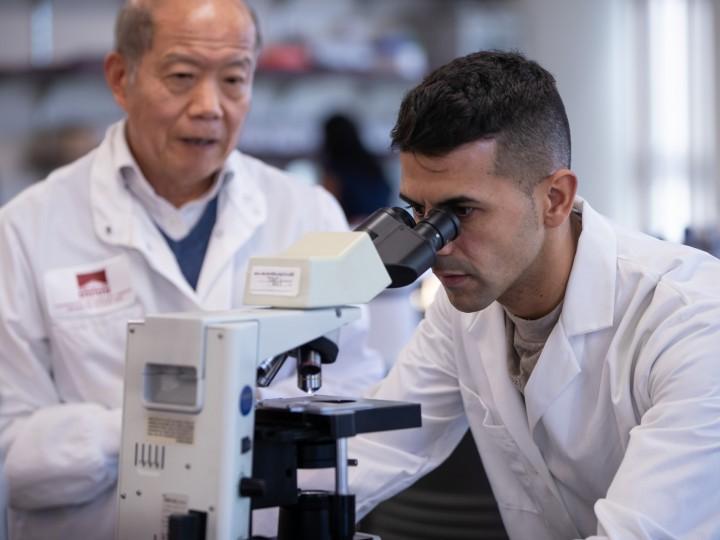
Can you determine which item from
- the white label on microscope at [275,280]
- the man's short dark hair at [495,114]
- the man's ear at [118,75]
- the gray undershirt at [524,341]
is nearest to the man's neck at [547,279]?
the gray undershirt at [524,341]

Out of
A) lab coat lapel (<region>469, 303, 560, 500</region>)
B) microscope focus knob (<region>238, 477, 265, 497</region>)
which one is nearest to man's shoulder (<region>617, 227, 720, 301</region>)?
lab coat lapel (<region>469, 303, 560, 500</region>)

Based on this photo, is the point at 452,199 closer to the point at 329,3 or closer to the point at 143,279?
the point at 143,279

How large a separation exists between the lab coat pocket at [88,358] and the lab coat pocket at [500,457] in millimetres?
735

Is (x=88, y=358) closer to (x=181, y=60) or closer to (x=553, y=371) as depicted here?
(x=181, y=60)

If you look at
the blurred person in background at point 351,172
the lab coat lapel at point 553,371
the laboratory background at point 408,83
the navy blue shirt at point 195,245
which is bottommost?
the lab coat lapel at point 553,371

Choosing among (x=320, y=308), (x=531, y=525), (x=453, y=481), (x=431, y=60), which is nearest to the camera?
(x=320, y=308)

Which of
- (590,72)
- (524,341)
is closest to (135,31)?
(524,341)

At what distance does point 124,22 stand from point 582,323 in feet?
3.97

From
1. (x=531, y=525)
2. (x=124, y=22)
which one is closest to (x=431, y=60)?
(x=124, y=22)

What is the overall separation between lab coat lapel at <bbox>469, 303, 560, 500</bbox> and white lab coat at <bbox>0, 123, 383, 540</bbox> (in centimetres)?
49

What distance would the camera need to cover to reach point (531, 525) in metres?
1.76

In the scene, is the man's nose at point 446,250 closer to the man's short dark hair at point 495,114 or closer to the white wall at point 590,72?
the man's short dark hair at point 495,114

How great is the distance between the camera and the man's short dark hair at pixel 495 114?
1502 millimetres

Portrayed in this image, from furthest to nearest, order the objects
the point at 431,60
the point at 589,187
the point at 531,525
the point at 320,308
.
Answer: the point at 589,187 → the point at 431,60 → the point at 531,525 → the point at 320,308
